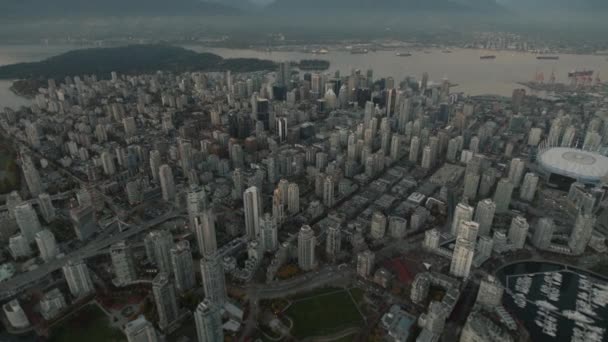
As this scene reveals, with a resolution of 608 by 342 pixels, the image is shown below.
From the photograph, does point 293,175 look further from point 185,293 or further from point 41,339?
point 41,339

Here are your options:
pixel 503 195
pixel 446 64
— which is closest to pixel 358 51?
pixel 446 64

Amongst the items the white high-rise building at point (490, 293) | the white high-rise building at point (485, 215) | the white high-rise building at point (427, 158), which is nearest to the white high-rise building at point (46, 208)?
the white high-rise building at point (490, 293)

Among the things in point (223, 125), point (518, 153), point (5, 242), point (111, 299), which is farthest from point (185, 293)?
point (518, 153)

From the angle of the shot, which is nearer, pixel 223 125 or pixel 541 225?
pixel 541 225

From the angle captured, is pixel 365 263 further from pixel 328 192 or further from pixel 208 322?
pixel 208 322

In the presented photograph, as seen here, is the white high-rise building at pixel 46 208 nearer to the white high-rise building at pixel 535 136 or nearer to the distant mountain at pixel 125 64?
the white high-rise building at pixel 535 136
